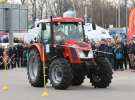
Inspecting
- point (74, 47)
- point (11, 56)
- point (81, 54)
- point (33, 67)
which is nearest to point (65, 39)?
point (74, 47)

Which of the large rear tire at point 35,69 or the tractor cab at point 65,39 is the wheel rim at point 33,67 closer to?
the large rear tire at point 35,69

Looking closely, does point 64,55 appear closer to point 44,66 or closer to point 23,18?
point 44,66

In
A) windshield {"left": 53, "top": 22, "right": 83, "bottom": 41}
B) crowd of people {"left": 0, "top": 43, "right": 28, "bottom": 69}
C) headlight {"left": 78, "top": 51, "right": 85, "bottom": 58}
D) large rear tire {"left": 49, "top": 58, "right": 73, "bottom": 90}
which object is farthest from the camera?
crowd of people {"left": 0, "top": 43, "right": 28, "bottom": 69}

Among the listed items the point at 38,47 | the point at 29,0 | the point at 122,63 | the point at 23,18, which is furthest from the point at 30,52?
the point at 29,0

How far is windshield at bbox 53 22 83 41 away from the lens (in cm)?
2017

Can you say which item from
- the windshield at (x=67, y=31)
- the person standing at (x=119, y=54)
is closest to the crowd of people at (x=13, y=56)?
the person standing at (x=119, y=54)

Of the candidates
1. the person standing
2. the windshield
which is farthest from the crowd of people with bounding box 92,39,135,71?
the windshield

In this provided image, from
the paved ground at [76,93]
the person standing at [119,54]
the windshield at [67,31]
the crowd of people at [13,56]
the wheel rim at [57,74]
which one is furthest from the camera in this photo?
the crowd of people at [13,56]

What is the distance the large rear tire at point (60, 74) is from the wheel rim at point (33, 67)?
4.69 feet

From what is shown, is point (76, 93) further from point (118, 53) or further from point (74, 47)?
point (118, 53)

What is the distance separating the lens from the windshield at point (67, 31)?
20.2 m

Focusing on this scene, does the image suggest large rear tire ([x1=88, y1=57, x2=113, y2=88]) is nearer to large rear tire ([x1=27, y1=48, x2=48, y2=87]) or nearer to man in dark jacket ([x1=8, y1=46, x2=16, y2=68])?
large rear tire ([x1=27, y1=48, x2=48, y2=87])

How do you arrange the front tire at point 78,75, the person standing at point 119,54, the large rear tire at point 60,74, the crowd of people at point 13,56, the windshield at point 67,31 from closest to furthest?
the large rear tire at point 60,74 → the front tire at point 78,75 → the windshield at point 67,31 → the person standing at point 119,54 → the crowd of people at point 13,56

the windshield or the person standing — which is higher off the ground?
the windshield
